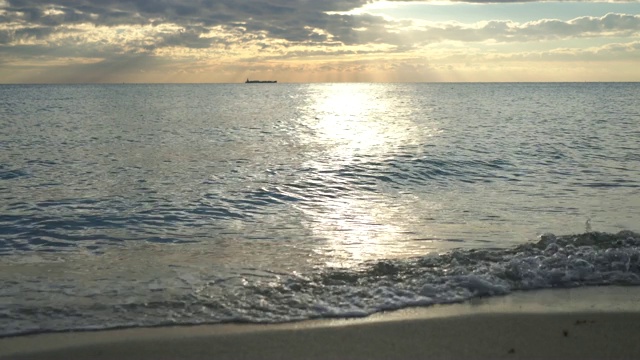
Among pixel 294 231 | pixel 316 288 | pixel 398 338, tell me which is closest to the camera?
pixel 398 338

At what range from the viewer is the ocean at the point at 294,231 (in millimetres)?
7914

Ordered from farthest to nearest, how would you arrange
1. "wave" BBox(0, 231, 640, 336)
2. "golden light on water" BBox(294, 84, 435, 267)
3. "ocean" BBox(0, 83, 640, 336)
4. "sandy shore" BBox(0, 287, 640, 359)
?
"golden light on water" BBox(294, 84, 435, 267) → "ocean" BBox(0, 83, 640, 336) → "wave" BBox(0, 231, 640, 336) → "sandy shore" BBox(0, 287, 640, 359)

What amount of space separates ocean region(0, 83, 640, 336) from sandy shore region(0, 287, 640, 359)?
15.3 inches

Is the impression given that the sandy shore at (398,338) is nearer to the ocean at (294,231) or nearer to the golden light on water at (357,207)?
the ocean at (294,231)

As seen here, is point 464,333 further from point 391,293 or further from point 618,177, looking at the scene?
point 618,177

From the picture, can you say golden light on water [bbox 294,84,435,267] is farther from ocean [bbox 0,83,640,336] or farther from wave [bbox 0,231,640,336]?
wave [bbox 0,231,640,336]

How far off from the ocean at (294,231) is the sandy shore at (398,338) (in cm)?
39

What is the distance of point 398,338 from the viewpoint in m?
6.46

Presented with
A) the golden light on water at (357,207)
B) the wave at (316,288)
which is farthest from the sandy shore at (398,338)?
the golden light on water at (357,207)

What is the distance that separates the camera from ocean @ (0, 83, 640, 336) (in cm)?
791

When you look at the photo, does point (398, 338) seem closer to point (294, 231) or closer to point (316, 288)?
point (316, 288)

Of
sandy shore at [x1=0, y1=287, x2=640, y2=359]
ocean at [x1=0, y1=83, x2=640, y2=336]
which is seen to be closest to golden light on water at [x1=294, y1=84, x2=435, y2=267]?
ocean at [x1=0, y1=83, x2=640, y2=336]

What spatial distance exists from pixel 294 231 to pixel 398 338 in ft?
19.2

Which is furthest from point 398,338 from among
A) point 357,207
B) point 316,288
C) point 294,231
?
point 357,207
